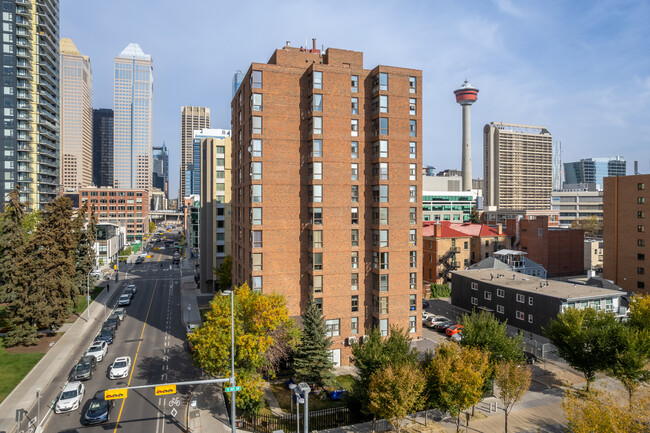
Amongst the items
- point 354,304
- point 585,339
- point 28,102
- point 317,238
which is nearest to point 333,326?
point 354,304

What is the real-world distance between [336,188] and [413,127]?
11.6 meters

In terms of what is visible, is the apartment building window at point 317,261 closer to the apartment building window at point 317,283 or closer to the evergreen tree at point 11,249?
the apartment building window at point 317,283

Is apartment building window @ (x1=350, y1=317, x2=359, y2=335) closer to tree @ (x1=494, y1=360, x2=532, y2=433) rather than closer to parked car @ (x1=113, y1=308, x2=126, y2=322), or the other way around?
tree @ (x1=494, y1=360, x2=532, y2=433)

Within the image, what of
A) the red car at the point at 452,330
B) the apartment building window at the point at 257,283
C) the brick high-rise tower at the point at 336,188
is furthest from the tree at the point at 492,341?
the apartment building window at the point at 257,283

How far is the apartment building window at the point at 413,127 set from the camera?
146 ft

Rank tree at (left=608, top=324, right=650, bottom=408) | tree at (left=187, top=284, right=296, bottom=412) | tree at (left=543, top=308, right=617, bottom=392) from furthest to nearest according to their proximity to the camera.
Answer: tree at (left=543, top=308, right=617, bottom=392), tree at (left=608, top=324, right=650, bottom=408), tree at (left=187, top=284, right=296, bottom=412)

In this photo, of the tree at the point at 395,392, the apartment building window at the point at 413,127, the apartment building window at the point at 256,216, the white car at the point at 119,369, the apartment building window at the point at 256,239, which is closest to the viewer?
the tree at the point at 395,392

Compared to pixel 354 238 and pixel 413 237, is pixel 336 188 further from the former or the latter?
pixel 413 237

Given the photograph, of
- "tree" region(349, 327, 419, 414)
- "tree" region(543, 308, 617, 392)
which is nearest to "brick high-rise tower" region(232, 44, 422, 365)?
"tree" region(349, 327, 419, 414)

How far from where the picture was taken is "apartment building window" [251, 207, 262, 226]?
40.8 metres

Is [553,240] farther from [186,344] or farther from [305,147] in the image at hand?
[186,344]

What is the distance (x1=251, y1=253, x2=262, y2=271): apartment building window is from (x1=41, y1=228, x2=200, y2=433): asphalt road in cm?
1214

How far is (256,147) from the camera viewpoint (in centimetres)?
4078

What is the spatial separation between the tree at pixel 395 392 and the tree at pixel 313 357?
7960mm
